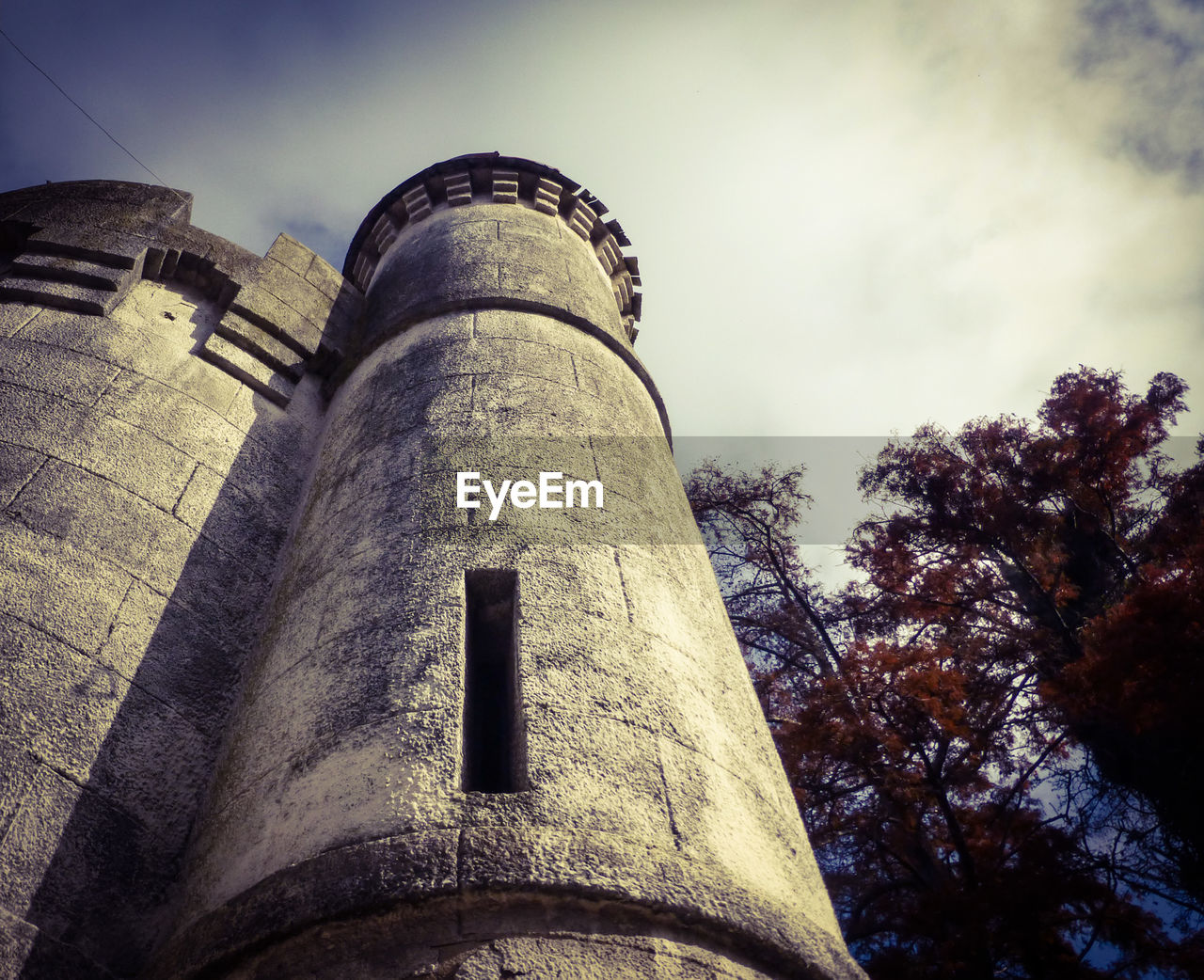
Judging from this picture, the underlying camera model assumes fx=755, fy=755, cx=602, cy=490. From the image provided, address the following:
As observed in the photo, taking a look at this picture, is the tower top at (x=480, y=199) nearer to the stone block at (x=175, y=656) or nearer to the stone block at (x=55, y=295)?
the stone block at (x=55, y=295)

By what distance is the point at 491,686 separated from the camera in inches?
112

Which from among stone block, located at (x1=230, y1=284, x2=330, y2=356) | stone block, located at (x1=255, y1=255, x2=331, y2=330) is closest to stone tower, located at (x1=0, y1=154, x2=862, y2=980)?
stone block, located at (x1=230, y1=284, x2=330, y2=356)

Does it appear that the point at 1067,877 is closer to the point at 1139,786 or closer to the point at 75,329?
the point at 1139,786

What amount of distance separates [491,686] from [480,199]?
5.37 metres

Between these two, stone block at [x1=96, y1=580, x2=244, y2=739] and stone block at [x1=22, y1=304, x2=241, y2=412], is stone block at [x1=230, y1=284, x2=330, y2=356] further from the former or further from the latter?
stone block at [x1=96, y1=580, x2=244, y2=739]

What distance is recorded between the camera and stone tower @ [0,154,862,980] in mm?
2051

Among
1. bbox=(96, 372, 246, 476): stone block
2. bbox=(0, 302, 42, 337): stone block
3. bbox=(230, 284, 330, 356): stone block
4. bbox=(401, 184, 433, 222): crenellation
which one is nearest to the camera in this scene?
bbox=(96, 372, 246, 476): stone block

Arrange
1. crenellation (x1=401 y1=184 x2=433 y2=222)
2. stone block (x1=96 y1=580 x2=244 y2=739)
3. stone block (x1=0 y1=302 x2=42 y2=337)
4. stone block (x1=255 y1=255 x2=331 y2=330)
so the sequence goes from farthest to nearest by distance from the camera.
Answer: crenellation (x1=401 y1=184 x2=433 y2=222) < stone block (x1=255 y1=255 x2=331 y2=330) < stone block (x1=0 y1=302 x2=42 y2=337) < stone block (x1=96 y1=580 x2=244 y2=739)

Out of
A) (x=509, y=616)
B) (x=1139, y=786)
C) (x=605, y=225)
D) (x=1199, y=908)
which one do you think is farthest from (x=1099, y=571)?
(x=509, y=616)

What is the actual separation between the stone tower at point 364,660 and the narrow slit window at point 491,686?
1cm

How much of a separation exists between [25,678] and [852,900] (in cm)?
1004

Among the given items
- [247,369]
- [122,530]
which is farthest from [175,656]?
[247,369]

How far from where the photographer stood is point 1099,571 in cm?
1101

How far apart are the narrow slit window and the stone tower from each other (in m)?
0.01
